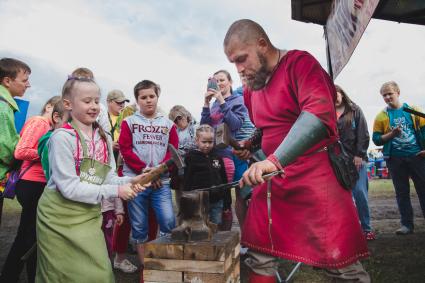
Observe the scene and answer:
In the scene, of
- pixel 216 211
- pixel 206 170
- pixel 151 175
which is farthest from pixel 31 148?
pixel 216 211

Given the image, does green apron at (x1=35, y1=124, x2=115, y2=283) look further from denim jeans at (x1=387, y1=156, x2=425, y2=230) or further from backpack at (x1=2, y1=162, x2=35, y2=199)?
denim jeans at (x1=387, y1=156, x2=425, y2=230)

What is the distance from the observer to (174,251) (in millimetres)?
2295

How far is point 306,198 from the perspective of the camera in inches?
74.7

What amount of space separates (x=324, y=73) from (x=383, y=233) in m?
4.66

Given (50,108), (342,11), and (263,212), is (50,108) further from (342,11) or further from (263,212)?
(342,11)

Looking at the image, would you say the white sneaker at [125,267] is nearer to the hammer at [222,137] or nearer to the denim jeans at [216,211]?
the denim jeans at [216,211]

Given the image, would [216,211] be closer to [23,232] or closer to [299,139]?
[23,232]

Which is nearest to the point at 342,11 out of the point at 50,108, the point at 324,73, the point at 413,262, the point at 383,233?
the point at 324,73

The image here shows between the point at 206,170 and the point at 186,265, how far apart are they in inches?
84.5

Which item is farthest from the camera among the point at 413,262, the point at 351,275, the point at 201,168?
the point at 201,168

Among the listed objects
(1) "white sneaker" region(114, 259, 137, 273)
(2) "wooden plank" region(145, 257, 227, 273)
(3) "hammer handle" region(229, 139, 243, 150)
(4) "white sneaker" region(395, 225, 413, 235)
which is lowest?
(1) "white sneaker" region(114, 259, 137, 273)

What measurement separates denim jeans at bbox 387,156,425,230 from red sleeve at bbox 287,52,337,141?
4.27 m

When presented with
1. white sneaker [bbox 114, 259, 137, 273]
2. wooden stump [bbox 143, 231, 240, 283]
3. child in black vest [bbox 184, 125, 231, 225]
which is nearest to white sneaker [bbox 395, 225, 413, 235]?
child in black vest [bbox 184, 125, 231, 225]

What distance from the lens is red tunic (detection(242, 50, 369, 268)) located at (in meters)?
1.83
